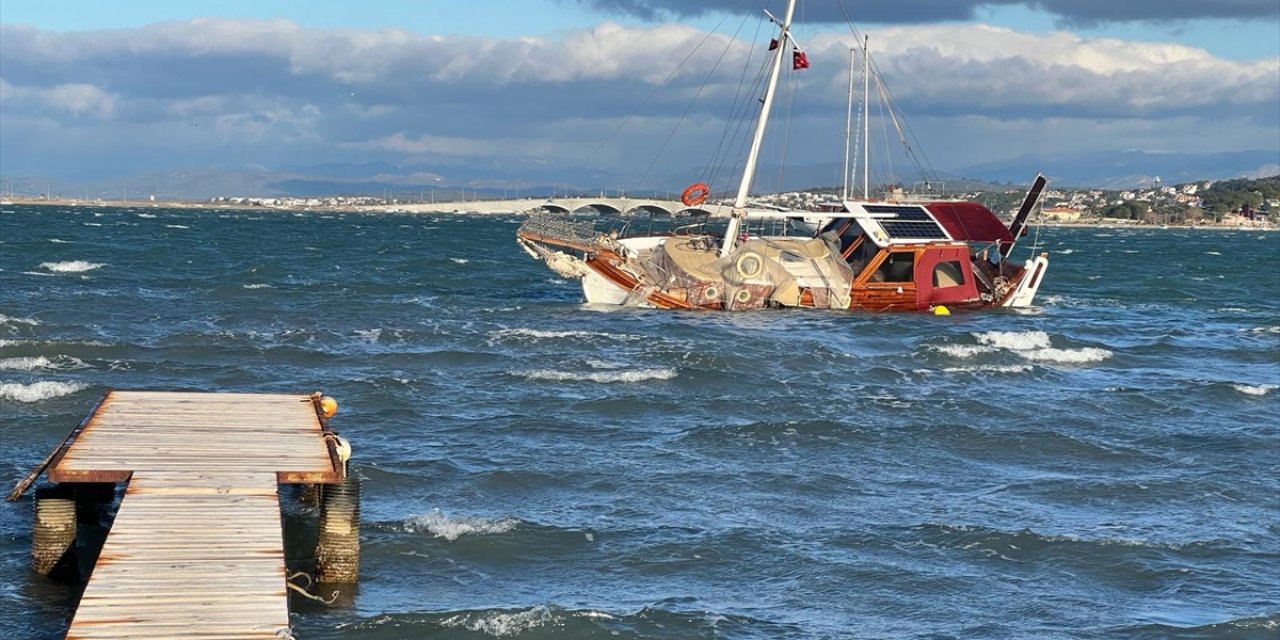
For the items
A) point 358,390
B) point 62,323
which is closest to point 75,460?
point 358,390

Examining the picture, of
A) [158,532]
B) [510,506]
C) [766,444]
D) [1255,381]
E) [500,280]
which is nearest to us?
[158,532]

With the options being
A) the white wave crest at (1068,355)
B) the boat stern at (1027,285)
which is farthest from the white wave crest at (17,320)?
the boat stern at (1027,285)

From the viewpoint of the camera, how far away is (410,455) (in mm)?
23047

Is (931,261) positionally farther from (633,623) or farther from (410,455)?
(633,623)

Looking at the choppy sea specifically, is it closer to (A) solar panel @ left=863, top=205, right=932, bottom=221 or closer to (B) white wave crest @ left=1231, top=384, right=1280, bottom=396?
(B) white wave crest @ left=1231, top=384, right=1280, bottom=396

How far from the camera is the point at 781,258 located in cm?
4806

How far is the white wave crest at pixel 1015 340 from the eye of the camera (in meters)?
40.4

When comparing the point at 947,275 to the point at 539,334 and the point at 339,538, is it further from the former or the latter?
the point at 339,538

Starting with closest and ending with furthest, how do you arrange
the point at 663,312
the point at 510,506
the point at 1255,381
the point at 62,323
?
the point at 510,506 < the point at 1255,381 < the point at 62,323 < the point at 663,312

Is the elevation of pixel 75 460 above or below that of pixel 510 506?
above

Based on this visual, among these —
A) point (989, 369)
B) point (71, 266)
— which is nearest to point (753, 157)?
point (989, 369)

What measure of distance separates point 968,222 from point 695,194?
366 inches

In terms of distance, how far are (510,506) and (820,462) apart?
5992mm

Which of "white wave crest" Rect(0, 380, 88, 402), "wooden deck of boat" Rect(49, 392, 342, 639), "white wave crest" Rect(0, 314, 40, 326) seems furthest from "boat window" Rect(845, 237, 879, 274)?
"wooden deck of boat" Rect(49, 392, 342, 639)
